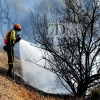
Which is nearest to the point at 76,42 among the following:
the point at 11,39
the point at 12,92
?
the point at 11,39

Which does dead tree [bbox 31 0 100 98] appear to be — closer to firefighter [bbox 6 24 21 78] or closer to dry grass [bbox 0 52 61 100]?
firefighter [bbox 6 24 21 78]

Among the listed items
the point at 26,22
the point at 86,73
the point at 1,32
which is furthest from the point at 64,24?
the point at 26,22

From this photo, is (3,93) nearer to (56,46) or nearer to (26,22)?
(56,46)

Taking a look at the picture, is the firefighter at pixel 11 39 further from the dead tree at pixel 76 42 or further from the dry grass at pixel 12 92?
the dry grass at pixel 12 92

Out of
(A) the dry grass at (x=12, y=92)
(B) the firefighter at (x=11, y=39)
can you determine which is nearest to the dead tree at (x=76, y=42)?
(B) the firefighter at (x=11, y=39)

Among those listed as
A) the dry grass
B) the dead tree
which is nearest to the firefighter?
the dead tree

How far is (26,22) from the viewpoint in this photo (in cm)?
6303

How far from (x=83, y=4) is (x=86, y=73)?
2.50 m

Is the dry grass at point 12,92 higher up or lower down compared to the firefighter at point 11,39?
lower down

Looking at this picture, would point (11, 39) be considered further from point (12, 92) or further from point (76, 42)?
point (12, 92)

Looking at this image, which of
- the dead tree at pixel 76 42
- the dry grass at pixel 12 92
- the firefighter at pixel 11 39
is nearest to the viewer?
the dry grass at pixel 12 92

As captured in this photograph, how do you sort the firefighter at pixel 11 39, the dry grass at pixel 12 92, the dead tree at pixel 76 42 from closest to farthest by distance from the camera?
the dry grass at pixel 12 92 → the firefighter at pixel 11 39 → the dead tree at pixel 76 42

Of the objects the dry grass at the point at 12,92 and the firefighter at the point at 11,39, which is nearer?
the dry grass at the point at 12,92

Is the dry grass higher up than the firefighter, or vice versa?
the firefighter
